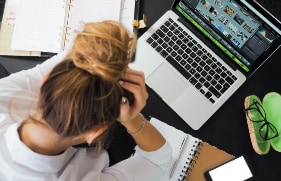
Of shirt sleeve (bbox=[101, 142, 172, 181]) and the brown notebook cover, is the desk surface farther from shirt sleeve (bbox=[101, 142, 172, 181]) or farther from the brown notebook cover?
shirt sleeve (bbox=[101, 142, 172, 181])

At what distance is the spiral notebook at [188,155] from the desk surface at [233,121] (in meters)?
0.02

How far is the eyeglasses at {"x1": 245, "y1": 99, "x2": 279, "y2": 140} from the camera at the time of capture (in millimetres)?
852

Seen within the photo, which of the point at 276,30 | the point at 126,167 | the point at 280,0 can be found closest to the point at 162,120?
the point at 126,167

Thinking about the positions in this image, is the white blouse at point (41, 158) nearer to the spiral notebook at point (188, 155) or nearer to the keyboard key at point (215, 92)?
the spiral notebook at point (188, 155)

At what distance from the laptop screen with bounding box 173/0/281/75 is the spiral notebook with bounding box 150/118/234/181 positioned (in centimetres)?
23

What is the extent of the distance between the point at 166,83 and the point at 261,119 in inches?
10.5

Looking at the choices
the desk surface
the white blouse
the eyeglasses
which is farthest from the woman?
the eyeglasses

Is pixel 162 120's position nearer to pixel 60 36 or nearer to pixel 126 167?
pixel 126 167

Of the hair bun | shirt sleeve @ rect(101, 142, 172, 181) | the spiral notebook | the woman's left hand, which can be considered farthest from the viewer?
the spiral notebook

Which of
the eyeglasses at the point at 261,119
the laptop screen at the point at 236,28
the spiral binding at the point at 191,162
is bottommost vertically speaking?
the spiral binding at the point at 191,162

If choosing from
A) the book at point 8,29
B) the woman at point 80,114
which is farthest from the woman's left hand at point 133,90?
the book at point 8,29

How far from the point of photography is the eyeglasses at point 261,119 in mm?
852

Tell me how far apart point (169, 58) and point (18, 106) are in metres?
0.40

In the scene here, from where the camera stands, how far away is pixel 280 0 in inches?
39.4
